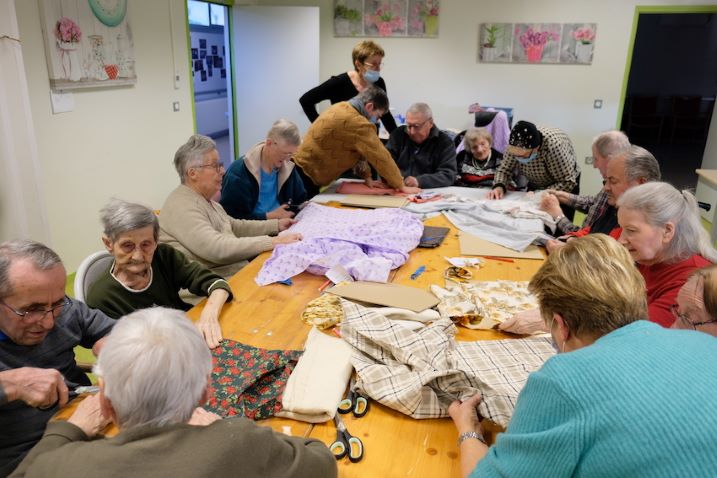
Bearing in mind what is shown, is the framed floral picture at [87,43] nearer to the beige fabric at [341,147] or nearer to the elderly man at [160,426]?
the beige fabric at [341,147]

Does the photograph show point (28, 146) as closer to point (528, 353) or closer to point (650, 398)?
point (528, 353)

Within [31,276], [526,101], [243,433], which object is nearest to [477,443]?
[243,433]

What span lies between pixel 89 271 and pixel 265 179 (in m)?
1.37

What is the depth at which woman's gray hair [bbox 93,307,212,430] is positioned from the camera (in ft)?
2.98

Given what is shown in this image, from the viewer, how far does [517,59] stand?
232 inches

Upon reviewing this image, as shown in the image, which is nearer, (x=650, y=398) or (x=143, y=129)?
(x=650, y=398)

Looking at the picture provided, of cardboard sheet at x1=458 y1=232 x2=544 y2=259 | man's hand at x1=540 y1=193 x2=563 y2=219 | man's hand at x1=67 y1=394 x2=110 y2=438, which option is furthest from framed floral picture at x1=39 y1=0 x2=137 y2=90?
man's hand at x1=540 y1=193 x2=563 y2=219

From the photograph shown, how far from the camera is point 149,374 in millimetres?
909

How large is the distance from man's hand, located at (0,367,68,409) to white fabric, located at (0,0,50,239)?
2.33 meters

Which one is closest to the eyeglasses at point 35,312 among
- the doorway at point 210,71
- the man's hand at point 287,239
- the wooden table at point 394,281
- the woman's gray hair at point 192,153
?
the wooden table at point 394,281

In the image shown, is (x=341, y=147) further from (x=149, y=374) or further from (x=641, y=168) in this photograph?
(x=149, y=374)

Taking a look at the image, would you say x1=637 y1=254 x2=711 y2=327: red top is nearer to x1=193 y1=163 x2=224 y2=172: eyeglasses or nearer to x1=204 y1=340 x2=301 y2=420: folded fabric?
x1=204 y1=340 x2=301 y2=420: folded fabric

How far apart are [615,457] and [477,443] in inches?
17.7

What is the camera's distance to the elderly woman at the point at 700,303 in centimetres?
127
